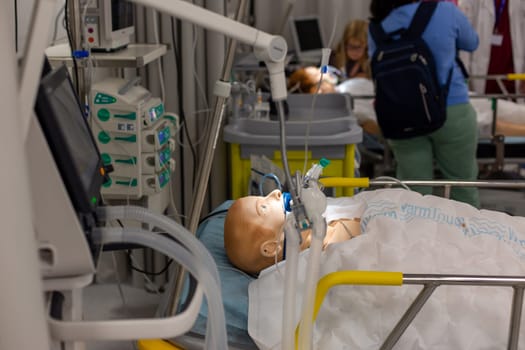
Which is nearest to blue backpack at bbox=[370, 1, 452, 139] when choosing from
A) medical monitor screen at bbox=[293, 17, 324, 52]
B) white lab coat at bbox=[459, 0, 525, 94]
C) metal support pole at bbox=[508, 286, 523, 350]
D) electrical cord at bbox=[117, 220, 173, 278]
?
electrical cord at bbox=[117, 220, 173, 278]

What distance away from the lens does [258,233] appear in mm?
2166

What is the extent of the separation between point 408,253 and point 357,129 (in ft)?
4.14

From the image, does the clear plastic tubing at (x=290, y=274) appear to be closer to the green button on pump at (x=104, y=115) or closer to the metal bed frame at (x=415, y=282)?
the metal bed frame at (x=415, y=282)

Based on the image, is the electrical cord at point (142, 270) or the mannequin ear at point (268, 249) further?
the electrical cord at point (142, 270)

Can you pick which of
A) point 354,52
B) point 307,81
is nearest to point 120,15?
point 307,81

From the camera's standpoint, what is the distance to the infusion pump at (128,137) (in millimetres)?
2727

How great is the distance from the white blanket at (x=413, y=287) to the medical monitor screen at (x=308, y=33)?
11.0 ft

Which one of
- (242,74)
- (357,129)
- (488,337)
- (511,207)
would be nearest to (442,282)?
(488,337)

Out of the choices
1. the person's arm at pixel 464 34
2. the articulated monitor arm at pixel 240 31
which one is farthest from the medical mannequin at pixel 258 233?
the person's arm at pixel 464 34

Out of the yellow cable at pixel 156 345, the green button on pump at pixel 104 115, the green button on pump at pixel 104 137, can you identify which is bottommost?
the yellow cable at pixel 156 345

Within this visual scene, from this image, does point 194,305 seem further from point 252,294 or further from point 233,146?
point 233,146

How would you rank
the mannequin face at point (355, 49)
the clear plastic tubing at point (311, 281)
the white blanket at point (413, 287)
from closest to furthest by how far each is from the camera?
1. the clear plastic tubing at point (311, 281)
2. the white blanket at point (413, 287)
3. the mannequin face at point (355, 49)

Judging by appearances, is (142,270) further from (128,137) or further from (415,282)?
(415,282)

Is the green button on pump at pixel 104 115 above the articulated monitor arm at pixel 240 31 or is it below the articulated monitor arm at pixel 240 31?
below
